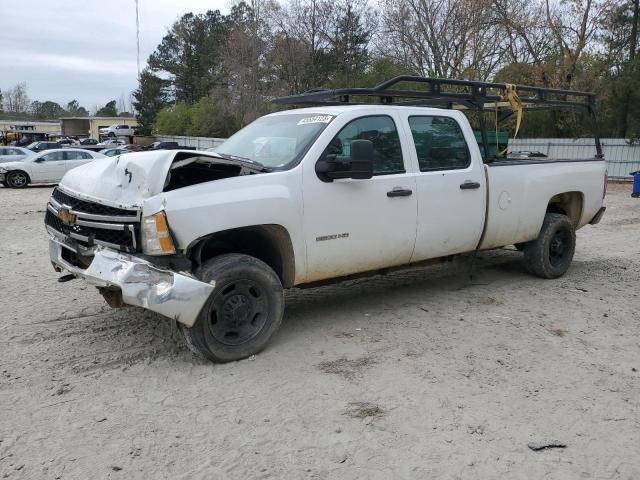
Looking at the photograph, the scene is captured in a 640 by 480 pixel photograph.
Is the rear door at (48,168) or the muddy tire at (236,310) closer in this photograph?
the muddy tire at (236,310)

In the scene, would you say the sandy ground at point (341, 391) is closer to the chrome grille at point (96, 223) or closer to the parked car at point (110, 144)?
the chrome grille at point (96, 223)

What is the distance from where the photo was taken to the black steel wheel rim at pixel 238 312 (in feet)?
14.2

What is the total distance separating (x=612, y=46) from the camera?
26.3 metres

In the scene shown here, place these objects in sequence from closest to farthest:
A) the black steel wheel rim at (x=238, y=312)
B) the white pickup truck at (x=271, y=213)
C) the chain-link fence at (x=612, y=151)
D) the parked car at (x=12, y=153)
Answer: the white pickup truck at (x=271, y=213), the black steel wheel rim at (x=238, y=312), the chain-link fence at (x=612, y=151), the parked car at (x=12, y=153)

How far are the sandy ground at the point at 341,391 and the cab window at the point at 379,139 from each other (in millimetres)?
1419

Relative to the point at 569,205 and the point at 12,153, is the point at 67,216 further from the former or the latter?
the point at 12,153

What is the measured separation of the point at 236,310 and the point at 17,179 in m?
20.5

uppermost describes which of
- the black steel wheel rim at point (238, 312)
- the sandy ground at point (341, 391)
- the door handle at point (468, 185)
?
the door handle at point (468, 185)

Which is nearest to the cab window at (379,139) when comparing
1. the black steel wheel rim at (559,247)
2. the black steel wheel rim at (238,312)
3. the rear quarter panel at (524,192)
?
the rear quarter panel at (524,192)

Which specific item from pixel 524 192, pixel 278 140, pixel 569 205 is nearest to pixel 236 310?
pixel 278 140

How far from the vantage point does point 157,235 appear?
3.96 m

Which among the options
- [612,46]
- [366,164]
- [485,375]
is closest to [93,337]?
[366,164]

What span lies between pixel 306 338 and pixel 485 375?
1.50 meters

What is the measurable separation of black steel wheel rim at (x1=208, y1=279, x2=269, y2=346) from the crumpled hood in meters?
0.88
